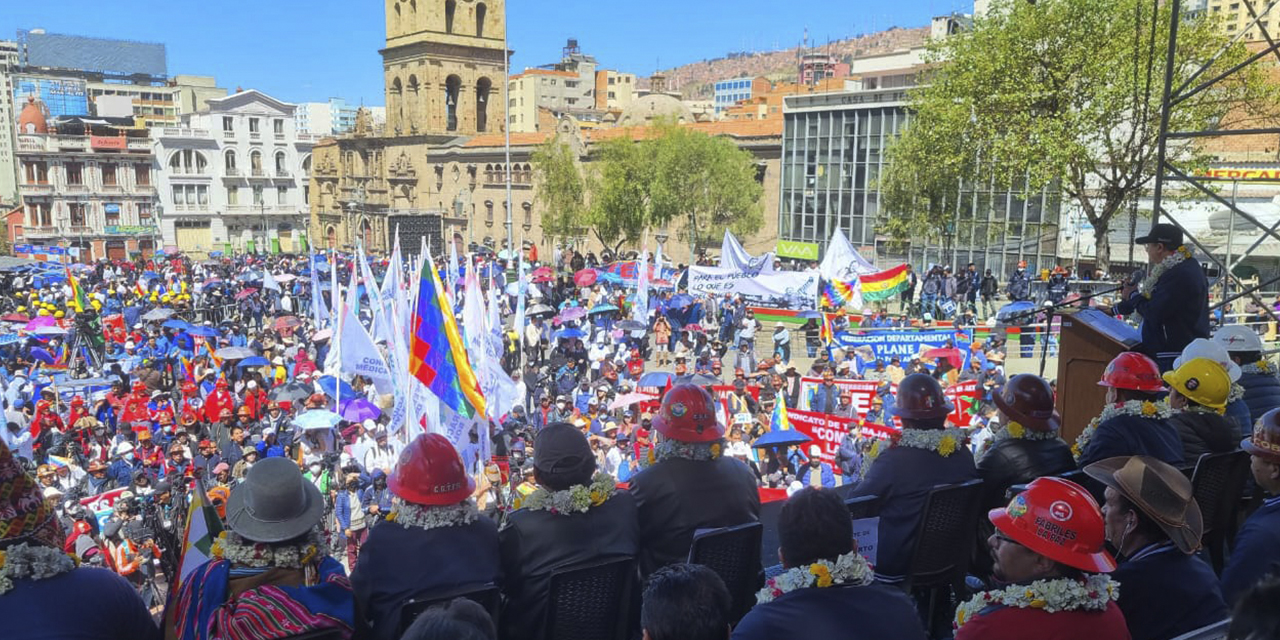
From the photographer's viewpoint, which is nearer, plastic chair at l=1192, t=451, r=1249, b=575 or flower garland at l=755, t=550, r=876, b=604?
flower garland at l=755, t=550, r=876, b=604

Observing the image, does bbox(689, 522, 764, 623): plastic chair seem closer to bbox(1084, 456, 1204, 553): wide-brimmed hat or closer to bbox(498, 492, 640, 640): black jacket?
bbox(498, 492, 640, 640): black jacket

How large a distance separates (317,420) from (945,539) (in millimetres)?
9882

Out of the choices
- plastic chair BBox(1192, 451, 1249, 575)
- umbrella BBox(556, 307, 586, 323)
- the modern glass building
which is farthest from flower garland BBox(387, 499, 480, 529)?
the modern glass building

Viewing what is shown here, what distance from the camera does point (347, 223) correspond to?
73.4 metres

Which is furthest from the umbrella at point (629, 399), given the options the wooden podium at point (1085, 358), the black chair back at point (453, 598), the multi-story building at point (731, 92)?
the multi-story building at point (731, 92)

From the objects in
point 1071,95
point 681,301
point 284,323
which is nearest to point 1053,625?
point 681,301

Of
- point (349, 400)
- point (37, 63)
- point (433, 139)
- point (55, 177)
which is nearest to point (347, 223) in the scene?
point (433, 139)

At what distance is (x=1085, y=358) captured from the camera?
22.8ft

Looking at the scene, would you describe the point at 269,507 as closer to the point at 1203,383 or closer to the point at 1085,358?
the point at 1203,383

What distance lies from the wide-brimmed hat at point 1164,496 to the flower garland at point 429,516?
2.50 m

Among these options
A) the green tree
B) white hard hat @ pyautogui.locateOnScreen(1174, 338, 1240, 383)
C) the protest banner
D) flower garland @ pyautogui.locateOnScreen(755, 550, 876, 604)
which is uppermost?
the green tree

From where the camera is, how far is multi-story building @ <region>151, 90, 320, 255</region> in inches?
2840

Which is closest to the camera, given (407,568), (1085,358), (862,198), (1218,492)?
(407,568)

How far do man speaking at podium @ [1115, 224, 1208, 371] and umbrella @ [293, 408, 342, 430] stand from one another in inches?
382
